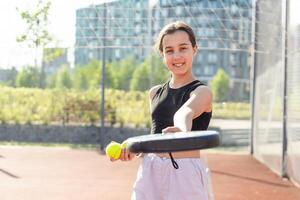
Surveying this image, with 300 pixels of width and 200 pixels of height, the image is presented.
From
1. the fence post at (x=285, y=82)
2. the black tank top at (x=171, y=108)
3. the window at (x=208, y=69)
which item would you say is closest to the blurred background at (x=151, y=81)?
the fence post at (x=285, y=82)

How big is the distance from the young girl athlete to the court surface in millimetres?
4407

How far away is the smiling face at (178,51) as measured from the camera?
8.43 feet

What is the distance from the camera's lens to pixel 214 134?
6.93ft

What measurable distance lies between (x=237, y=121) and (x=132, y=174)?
11.2 meters

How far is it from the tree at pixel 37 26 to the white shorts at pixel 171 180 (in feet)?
54.4

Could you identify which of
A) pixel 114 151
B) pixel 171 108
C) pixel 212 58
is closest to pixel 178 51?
pixel 171 108

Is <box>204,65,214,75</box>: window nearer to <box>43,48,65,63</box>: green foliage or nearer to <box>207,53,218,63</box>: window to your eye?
<box>207,53,218,63</box>: window

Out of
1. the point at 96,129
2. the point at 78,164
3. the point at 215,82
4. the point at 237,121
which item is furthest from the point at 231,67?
the point at 78,164

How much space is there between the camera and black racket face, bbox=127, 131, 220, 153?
203 cm

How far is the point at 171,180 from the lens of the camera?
98.7 inches

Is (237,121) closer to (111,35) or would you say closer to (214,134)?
(111,35)

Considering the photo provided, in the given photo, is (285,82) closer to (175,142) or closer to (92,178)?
(92,178)

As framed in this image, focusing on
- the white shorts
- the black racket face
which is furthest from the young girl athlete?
the black racket face

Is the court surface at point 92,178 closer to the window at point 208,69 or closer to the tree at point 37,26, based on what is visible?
the tree at point 37,26
